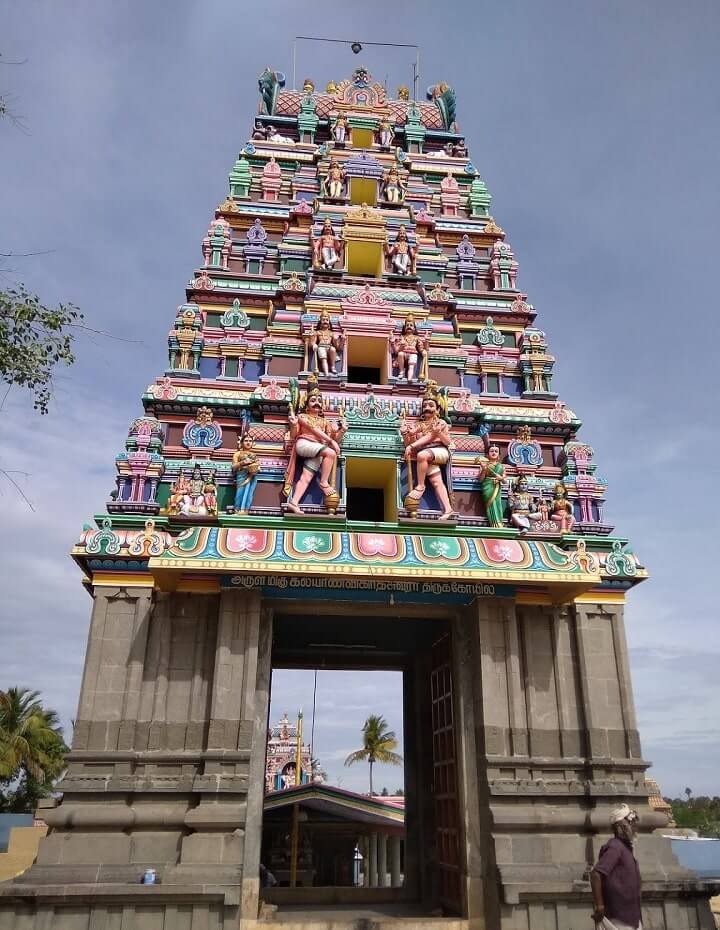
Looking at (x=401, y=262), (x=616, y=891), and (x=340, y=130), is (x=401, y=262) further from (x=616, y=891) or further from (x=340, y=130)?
(x=616, y=891)

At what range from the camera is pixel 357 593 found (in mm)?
12516

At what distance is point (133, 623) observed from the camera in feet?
39.0

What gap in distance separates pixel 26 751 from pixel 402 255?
26771mm

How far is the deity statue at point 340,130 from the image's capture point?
2187cm

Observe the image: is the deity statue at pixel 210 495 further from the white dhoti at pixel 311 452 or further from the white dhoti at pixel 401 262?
the white dhoti at pixel 401 262

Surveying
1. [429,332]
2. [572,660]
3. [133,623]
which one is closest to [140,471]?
[133,623]

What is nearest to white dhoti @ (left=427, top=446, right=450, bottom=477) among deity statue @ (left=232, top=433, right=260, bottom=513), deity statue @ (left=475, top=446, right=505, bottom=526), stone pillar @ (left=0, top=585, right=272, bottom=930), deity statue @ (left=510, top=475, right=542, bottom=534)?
deity statue @ (left=475, top=446, right=505, bottom=526)

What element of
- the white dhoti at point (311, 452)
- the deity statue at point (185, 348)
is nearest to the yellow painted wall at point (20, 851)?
the white dhoti at point (311, 452)

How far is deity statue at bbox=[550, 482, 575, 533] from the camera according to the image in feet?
46.0

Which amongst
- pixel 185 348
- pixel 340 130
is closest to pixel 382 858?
pixel 185 348

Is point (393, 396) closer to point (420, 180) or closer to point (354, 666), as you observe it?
point (354, 666)

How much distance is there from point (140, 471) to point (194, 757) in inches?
209

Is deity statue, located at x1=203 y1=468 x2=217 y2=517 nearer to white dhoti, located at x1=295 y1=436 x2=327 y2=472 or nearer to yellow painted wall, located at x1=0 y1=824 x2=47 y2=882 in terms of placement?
white dhoti, located at x1=295 y1=436 x2=327 y2=472

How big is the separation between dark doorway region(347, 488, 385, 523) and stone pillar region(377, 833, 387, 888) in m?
12.7
